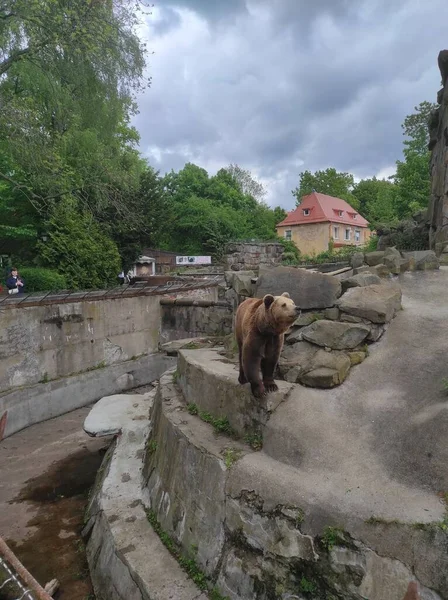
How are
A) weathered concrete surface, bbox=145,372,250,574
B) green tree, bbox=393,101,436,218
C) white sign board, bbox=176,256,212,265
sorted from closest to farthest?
weathered concrete surface, bbox=145,372,250,574, green tree, bbox=393,101,436,218, white sign board, bbox=176,256,212,265

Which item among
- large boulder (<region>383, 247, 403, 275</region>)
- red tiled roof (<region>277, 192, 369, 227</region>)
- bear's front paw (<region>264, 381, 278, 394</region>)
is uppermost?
red tiled roof (<region>277, 192, 369, 227</region>)

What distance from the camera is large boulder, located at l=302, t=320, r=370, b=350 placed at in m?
4.49

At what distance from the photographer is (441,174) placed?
1132 cm

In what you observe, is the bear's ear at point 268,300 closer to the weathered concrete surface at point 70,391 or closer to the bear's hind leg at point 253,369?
the bear's hind leg at point 253,369

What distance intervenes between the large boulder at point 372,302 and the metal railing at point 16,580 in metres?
4.00

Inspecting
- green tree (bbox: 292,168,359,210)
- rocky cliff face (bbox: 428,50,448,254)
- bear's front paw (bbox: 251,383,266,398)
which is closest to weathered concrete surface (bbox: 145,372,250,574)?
bear's front paw (bbox: 251,383,266,398)

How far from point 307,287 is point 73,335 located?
737 cm

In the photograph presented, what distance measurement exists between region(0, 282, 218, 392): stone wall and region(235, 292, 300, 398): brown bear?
6.95 m

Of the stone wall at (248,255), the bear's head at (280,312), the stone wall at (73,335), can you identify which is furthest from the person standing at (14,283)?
the stone wall at (248,255)

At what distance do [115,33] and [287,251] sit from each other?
58.5ft

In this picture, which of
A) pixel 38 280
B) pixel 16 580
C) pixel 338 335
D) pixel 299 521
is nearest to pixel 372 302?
pixel 338 335

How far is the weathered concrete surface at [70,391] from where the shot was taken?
8.76 m

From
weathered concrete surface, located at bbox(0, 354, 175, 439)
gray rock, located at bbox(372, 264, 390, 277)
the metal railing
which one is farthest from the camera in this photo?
weathered concrete surface, located at bbox(0, 354, 175, 439)

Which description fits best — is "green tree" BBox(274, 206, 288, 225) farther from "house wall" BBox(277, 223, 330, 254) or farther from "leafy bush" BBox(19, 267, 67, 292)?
"leafy bush" BBox(19, 267, 67, 292)
